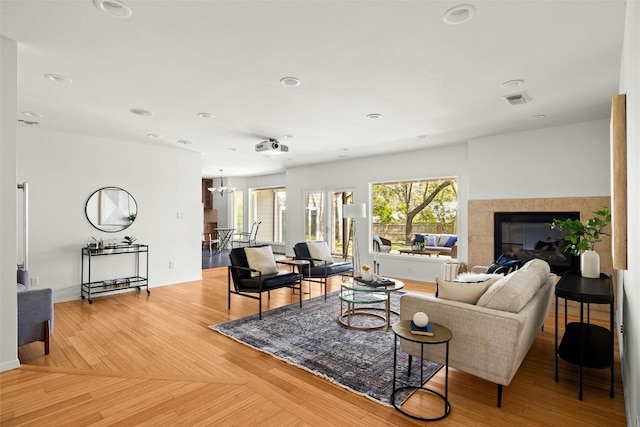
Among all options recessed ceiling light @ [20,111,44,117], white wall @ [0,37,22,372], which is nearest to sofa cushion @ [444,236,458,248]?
white wall @ [0,37,22,372]

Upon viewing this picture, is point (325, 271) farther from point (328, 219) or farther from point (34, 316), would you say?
point (34, 316)

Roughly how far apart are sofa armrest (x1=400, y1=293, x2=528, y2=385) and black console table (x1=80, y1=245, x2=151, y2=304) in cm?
480

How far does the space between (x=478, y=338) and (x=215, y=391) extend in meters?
1.94

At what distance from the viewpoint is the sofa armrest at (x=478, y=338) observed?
7.51 feet

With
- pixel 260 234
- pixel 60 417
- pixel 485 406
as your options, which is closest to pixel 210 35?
pixel 60 417

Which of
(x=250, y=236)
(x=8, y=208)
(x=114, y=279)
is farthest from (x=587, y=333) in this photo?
(x=250, y=236)

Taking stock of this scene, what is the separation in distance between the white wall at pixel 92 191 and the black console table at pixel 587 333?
6.05 metres

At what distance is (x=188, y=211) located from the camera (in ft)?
22.4

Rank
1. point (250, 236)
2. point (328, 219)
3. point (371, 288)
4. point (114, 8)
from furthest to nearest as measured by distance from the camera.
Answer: point (250, 236), point (328, 219), point (371, 288), point (114, 8)

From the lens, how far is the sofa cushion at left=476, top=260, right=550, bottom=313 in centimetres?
241

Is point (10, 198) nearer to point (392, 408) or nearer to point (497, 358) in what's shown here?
point (392, 408)

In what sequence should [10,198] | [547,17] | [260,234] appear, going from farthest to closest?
[260,234] → [10,198] → [547,17]

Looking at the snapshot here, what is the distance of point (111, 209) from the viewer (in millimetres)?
5762

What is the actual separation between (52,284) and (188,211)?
7.97 ft
